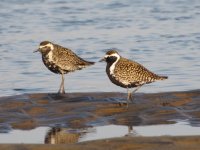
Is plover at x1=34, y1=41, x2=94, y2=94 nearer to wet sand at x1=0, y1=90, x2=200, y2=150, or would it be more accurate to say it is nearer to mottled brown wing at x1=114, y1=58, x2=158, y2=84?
wet sand at x1=0, y1=90, x2=200, y2=150

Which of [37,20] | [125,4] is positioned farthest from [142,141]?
[125,4]

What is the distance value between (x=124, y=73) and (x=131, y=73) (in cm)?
15

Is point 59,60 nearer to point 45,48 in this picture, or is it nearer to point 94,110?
point 45,48

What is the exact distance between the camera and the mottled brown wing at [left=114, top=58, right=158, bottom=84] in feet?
48.2

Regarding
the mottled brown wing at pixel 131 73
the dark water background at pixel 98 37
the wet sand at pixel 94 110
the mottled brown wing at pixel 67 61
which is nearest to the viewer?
the wet sand at pixel 94 110

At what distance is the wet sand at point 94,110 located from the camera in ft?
44.2

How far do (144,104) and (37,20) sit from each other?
42.5ft

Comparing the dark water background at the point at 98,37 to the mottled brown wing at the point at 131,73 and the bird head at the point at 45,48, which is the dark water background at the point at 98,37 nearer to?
the bird head at the point at 45,48

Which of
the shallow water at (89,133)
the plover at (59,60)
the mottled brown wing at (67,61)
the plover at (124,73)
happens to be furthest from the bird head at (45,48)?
the shallow water at (89,133)

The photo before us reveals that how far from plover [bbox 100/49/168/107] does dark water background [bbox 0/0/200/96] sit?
1683mm

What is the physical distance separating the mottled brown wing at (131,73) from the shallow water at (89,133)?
170cm

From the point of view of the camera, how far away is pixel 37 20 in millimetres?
26766

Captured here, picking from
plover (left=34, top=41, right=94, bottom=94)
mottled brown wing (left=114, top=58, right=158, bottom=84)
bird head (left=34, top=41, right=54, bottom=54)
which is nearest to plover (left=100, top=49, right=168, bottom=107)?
mottled brown wing (left=114, top=58, right=158, bottom=84)

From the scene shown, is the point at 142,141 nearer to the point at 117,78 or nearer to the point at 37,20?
the point at 117,78
